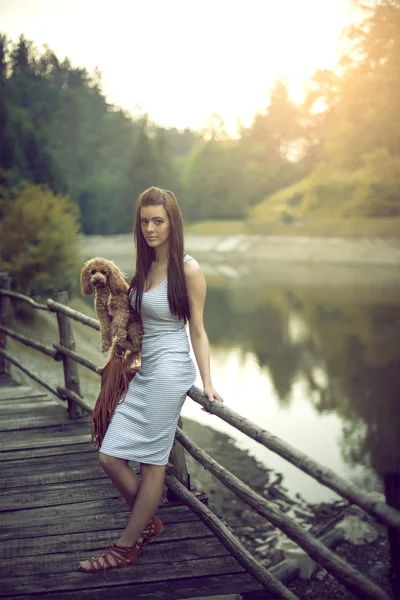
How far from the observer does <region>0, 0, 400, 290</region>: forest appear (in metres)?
29.0

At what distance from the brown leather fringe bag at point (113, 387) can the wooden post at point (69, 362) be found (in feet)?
5.94

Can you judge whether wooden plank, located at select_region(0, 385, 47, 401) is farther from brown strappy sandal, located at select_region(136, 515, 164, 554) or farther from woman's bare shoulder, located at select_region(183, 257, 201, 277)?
woman's bare shoulder, located at select_region(183, 257, 201, 277)

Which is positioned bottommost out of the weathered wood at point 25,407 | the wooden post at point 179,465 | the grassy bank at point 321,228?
the grassy bank at point 321,228

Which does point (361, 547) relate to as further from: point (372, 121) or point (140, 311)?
point (372, 121)

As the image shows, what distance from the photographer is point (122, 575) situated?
2.45 metres

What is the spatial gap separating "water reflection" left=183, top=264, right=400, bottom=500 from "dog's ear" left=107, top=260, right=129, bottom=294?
437cm

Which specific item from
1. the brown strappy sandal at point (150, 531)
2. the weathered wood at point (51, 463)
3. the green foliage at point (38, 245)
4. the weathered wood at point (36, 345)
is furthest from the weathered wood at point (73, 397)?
the green foliage at point (38, 245)

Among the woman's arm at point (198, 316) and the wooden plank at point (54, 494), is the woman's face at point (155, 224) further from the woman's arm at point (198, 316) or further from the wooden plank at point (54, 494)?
the wooden plank at point (54, 494)

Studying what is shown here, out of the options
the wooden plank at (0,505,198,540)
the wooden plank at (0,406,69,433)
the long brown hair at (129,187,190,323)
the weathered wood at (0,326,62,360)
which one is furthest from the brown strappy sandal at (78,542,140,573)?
the weathered wood at (0,326,62,360)

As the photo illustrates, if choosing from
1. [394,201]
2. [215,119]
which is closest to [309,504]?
[394,201]

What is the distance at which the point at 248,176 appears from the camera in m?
50.5

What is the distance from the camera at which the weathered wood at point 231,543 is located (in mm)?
2289

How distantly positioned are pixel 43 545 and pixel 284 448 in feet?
4.03

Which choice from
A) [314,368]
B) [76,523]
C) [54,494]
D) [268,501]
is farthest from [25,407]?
[314,368]
